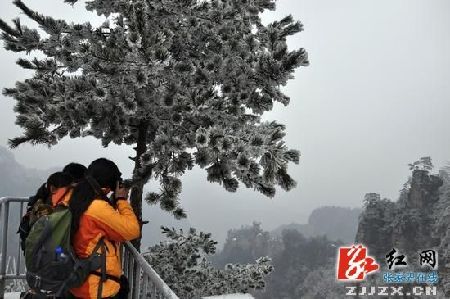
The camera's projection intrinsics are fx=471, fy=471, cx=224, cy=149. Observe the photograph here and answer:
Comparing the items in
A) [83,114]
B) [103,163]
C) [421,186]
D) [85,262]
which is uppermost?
[421,186]

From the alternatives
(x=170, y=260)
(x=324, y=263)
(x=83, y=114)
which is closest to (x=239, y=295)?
(x=170, y=260)

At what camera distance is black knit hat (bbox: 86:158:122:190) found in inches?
147

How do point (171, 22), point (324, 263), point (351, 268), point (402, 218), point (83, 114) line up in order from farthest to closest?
point (324, 263), point (402, 218), point (351, 268), point (171, 22), point (83, 114)

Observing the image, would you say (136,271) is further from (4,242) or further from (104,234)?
(4,242)

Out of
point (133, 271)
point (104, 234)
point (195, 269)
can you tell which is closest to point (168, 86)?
point (133, 271)

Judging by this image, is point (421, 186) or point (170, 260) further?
point (421, 186)

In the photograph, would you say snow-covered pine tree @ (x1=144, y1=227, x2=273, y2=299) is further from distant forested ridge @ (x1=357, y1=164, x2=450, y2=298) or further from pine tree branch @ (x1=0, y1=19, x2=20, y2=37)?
distant forested ridge @ (x1=357, y1=164, x2=450, y2=298)

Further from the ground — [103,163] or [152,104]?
[152,104]

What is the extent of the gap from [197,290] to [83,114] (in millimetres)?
4729

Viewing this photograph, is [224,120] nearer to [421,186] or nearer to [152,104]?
[152,104]

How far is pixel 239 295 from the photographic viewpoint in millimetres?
9648

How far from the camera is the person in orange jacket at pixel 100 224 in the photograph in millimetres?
3547

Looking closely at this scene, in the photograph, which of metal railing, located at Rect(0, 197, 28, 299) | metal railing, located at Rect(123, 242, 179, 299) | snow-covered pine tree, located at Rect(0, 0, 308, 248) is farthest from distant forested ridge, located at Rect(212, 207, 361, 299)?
metal railing, located at Rect(123, 242, 179, 299)

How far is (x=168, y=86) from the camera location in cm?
678
